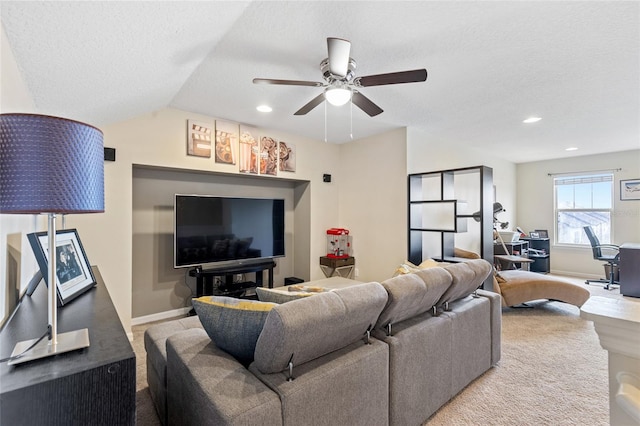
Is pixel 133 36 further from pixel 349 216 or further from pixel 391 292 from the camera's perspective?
pixel 349 216

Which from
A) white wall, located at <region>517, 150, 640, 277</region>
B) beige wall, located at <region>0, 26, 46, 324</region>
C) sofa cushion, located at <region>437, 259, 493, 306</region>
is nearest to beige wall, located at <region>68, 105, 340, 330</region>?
beige wall, located at <region>0, 26, 46, 324</region>

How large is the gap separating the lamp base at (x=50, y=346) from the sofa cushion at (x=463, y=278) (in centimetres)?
187

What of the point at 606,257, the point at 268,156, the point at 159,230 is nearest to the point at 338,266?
the point at 268,156

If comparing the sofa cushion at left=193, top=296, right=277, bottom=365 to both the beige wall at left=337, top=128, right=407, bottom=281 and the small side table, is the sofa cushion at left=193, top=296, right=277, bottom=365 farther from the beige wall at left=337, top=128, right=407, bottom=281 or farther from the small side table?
the small side table

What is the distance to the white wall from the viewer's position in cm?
545

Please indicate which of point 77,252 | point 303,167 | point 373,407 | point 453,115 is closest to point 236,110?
point 303,167

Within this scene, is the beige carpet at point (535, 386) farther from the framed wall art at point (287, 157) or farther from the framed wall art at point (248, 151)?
the framed wall art at point (287, 157)

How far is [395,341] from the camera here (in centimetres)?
157

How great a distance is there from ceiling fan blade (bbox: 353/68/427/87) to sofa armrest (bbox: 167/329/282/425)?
1.94 meters

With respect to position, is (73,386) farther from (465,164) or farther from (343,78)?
(465,164)

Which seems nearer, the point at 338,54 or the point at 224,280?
the point at 338,54

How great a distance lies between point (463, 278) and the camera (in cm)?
202

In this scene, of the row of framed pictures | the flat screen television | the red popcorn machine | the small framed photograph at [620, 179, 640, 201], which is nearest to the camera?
the flat screen television

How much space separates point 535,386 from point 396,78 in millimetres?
2487
